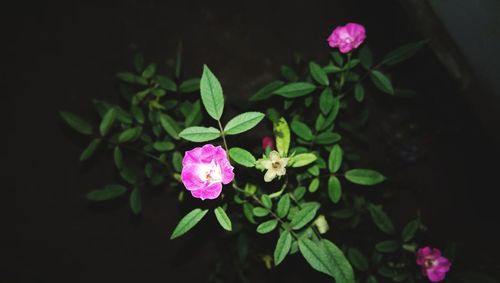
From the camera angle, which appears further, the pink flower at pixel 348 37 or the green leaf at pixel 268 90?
the green leaf at pixel 268 90

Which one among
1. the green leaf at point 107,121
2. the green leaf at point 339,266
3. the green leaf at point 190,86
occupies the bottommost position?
the green leaf at point 339,266

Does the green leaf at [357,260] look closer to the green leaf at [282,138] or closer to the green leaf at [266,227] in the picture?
the green leaf at [266,227]

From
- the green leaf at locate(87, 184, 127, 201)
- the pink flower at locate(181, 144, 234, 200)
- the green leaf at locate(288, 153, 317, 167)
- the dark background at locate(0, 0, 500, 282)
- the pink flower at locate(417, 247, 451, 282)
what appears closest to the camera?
the pink flower at locate(181, 144, 234, 200)

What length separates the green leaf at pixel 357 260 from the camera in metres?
1.55

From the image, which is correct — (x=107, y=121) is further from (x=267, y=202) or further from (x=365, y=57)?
(x=365, y=57)

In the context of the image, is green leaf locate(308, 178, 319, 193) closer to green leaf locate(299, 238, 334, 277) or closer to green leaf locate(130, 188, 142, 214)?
green leaf locate(299, 238, 334, 277)

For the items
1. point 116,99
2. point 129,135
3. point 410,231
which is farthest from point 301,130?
point 116,99

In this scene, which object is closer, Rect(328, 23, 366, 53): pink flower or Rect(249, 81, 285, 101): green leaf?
Rect(328, 23, 366, 53): pink flower

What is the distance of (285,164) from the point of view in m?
1.19

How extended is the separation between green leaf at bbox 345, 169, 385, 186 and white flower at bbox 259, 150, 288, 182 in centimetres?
46

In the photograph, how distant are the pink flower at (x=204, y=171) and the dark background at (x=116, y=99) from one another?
1.01 m

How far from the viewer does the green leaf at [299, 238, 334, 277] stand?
1.22 metres

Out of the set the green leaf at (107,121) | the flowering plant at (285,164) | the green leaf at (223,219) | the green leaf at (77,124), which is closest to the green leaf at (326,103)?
the flowering plant at (285,164)

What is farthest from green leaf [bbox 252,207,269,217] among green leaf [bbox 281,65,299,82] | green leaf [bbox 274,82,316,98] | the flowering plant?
green leaf [bbox 281,65,299,82]
